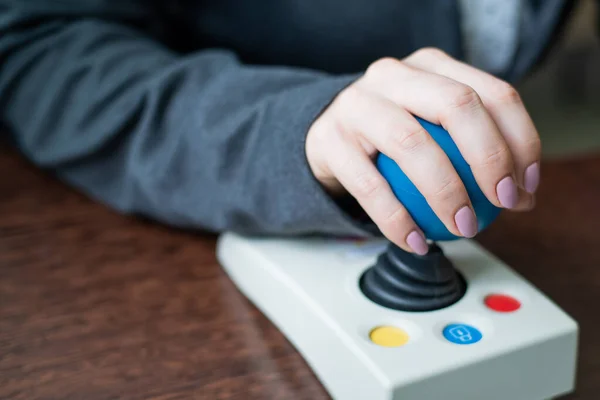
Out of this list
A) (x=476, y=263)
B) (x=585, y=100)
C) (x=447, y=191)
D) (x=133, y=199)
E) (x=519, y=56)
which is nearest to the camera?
(x=447, y=191)

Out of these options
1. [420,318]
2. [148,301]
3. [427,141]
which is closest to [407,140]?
[427,141]

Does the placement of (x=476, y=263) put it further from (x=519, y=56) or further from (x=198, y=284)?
(x=519, y=56)

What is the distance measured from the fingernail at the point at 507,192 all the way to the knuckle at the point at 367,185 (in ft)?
0.23

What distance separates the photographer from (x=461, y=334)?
0.42 m

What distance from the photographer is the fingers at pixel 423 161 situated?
1.27 ft

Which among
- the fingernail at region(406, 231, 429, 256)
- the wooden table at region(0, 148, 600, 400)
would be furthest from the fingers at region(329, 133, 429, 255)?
the wooden table at region(0, 148, 600, 400)

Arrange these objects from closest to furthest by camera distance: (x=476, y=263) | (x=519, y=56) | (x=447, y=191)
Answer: (x=447, y=191) < (x=476, y=263) < (x=519, y=56)

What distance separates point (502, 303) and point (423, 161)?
0.42ft

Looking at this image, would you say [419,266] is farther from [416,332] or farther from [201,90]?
[201,90]

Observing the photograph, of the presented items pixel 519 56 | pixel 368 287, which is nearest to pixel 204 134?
pixel 368 287

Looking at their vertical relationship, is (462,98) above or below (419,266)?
above

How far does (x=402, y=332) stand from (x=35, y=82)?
457 millimetres

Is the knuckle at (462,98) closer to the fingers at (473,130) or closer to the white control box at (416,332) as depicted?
the fingers at (473,130)

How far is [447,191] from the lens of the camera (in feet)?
1.27
